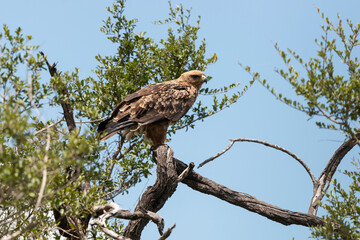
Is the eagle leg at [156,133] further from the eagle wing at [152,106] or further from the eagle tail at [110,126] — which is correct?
the eagle tail at [110,126]

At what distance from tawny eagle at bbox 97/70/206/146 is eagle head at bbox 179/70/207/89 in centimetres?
27

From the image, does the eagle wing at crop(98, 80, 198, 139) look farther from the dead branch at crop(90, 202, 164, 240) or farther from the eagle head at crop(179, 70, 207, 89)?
the dead branch at crop(90, 202, 164, 240)

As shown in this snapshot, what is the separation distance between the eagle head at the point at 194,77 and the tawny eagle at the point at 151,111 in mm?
271

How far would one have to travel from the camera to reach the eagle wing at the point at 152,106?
265 inches

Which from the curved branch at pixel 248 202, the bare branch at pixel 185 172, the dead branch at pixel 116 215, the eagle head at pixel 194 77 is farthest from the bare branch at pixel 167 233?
the eagle head at pixel 194 77

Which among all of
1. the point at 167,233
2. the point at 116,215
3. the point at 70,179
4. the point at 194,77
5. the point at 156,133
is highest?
the point at 194,77

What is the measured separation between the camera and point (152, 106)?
712cm

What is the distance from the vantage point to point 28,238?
5789mm

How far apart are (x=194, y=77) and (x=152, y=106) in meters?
1.21

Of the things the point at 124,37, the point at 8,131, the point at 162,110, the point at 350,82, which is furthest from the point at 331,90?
the point at 124,37

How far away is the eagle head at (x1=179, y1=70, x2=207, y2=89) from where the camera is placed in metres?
7.94

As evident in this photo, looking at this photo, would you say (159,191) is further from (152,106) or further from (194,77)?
(194,77)

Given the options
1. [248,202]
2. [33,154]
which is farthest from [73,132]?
[248,202]

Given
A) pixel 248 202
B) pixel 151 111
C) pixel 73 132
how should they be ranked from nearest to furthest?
1. pixel 73 132
2. pixel 248 202
3. pixel 151 111
